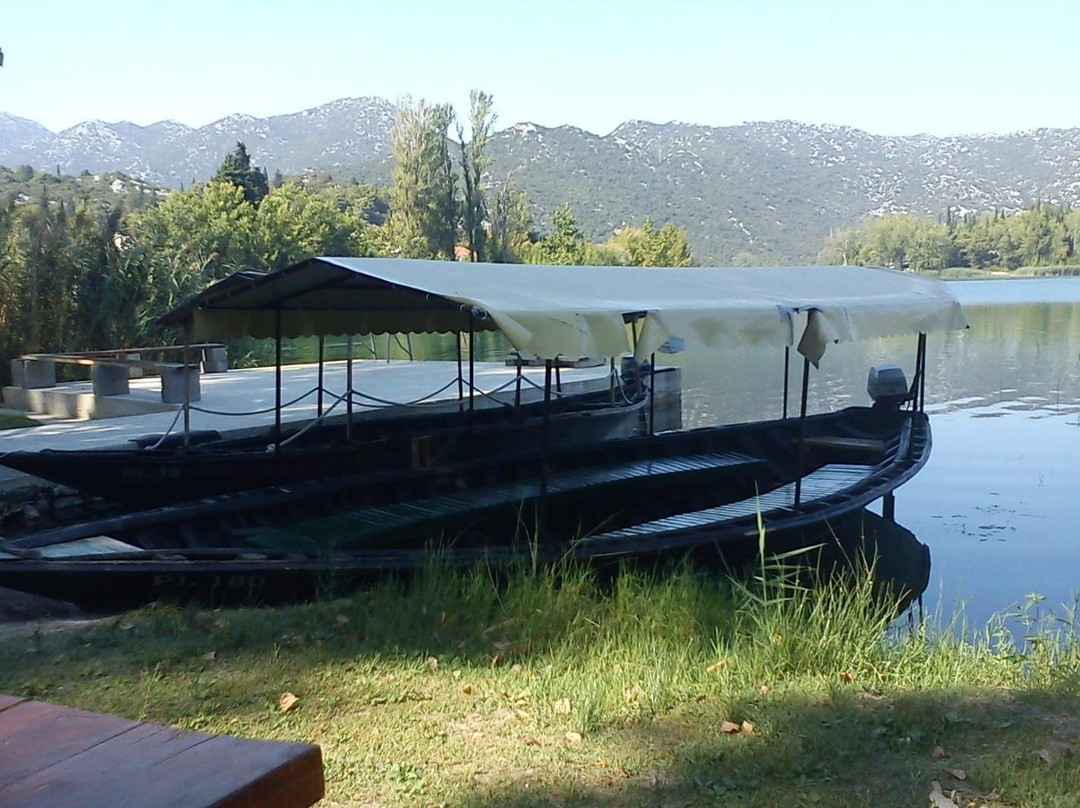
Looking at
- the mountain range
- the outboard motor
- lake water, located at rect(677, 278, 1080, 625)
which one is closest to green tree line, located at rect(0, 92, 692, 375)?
lake water, located at rect(677, 278, 1080, 625)

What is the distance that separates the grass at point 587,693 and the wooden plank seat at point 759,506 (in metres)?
1.35

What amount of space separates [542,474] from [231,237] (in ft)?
118

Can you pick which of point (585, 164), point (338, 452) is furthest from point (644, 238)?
point (585, 164)

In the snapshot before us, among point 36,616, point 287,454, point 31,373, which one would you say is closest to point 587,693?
point 36,616

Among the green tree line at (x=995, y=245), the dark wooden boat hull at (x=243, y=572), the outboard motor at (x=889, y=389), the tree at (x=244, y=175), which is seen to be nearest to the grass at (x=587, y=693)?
the dark wooden boat hull at (x=243, y=572)

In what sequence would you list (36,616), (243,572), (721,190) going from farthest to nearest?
(721,190)
(36,616)
(243,572)

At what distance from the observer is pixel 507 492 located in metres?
9.73

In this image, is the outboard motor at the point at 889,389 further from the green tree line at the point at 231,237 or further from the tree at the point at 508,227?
the tree at the point at 508,227

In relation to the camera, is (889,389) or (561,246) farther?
(561,246)

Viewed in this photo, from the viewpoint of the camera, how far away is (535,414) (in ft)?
42.0

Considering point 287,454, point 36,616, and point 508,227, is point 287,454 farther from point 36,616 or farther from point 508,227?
point 508,227

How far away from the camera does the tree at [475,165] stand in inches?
1971

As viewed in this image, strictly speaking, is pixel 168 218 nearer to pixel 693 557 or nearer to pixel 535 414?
pixel 535 414

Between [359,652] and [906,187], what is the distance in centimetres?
20252
